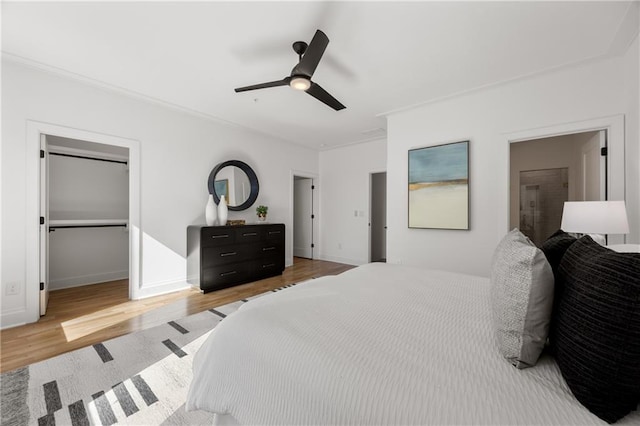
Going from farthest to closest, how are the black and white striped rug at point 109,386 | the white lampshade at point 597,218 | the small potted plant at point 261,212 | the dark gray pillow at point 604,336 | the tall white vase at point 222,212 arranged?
the small potted plant at point 261,212 → the tall white vase at point 222,212 → the white lampshade at point 597,218 → the black and white striped rug at point 109,386 → the dark gray pillow at point 604,336

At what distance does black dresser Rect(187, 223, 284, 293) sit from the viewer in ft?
11.6

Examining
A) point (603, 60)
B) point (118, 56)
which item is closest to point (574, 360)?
point (603, 60)

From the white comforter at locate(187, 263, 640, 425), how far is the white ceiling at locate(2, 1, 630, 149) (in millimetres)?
2060

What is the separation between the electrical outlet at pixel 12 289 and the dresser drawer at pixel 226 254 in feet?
5.67

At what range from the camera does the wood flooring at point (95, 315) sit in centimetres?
209

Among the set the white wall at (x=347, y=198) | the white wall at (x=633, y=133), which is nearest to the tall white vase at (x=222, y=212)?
the white wall at (x=347, y=198)

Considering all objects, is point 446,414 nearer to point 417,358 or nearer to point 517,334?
point 417,358

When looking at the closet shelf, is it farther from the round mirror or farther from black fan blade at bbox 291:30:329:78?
black fan blade at bbox 291:30:329:78

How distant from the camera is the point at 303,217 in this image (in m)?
6.29

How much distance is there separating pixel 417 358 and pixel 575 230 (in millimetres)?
2162

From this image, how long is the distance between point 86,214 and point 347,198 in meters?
4.54

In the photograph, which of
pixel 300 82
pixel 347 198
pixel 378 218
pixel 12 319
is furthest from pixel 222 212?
pixel 378 218

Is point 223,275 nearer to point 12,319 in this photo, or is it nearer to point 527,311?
point 12,319

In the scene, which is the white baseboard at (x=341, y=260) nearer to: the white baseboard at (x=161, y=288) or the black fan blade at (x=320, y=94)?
the white baseboard at (x=161, y=288)
